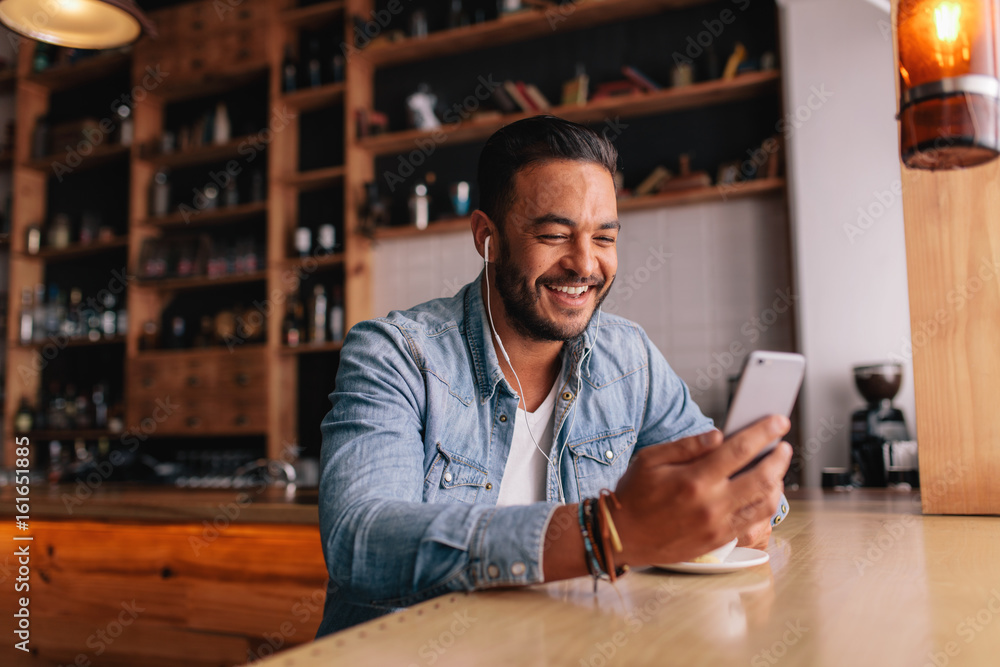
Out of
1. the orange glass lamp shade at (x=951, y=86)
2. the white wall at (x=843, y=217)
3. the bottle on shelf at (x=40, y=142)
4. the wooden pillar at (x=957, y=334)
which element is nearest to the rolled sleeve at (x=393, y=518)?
the orange glass lamp shade at (x=951, y=86)

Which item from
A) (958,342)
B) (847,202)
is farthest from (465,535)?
(847,202)

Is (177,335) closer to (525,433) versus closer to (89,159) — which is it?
(89,159)

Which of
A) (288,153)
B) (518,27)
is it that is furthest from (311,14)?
(518,27)

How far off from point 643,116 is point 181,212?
260 cm

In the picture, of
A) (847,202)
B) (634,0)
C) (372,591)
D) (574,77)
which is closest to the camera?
(372,591)

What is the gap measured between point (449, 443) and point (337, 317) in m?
2.72

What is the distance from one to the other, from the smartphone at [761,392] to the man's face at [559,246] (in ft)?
1.93

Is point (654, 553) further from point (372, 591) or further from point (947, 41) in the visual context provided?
point (947, 41)

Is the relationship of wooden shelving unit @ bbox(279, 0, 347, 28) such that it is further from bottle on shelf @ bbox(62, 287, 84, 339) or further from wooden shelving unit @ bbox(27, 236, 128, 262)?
bottle on shelf @ bbox(62, 287, 84, 339)

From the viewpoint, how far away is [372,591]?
926 mm

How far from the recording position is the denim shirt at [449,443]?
873 mm

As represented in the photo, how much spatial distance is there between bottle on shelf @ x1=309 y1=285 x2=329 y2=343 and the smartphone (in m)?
3.29

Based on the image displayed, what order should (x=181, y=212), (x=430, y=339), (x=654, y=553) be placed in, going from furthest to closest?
(x=181, y=212)
(x=430, y=339)
(x=654, y=553)

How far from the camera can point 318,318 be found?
3900 mm
